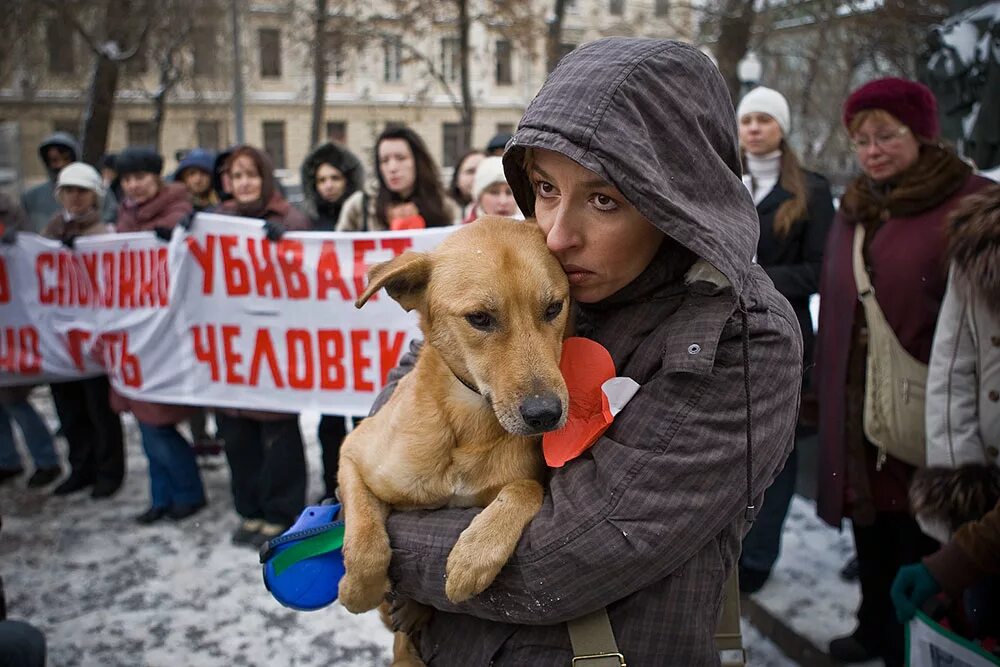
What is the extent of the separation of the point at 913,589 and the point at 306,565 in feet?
6.65

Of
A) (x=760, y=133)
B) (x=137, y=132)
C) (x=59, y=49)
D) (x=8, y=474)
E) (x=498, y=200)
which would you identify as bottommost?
(x=8, y=474)

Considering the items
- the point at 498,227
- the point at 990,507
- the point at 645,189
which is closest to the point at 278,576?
the point at 498,227

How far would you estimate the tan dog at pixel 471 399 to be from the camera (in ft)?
5.61

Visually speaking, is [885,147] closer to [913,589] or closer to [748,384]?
[913,589]

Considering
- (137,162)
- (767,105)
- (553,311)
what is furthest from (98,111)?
(553,311)

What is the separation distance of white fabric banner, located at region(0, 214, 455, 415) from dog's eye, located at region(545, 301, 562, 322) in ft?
9.58

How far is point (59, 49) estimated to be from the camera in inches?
856

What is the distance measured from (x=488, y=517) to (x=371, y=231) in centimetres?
391

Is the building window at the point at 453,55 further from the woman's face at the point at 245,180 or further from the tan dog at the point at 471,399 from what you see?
the tan dog at the point at 471,399

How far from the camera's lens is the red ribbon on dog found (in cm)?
159

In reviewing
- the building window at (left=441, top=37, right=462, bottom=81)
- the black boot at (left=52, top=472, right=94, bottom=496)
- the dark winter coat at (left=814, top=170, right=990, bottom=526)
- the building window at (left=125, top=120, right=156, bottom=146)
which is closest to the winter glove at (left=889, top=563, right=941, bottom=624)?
the dark winter coat at (left=814, top=170, right=990, bottom=526)

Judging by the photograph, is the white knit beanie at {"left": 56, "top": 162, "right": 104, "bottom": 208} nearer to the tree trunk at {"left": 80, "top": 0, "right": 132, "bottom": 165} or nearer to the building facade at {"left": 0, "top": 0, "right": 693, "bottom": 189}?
the tree trunk at {"left": 80, "top": 0, "right": 132, "bottom": 165}

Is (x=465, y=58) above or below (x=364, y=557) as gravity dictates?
above

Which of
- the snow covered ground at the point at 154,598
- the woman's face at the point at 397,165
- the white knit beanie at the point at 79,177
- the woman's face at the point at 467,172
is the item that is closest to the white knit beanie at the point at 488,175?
the woman's face at the point at 397,165
